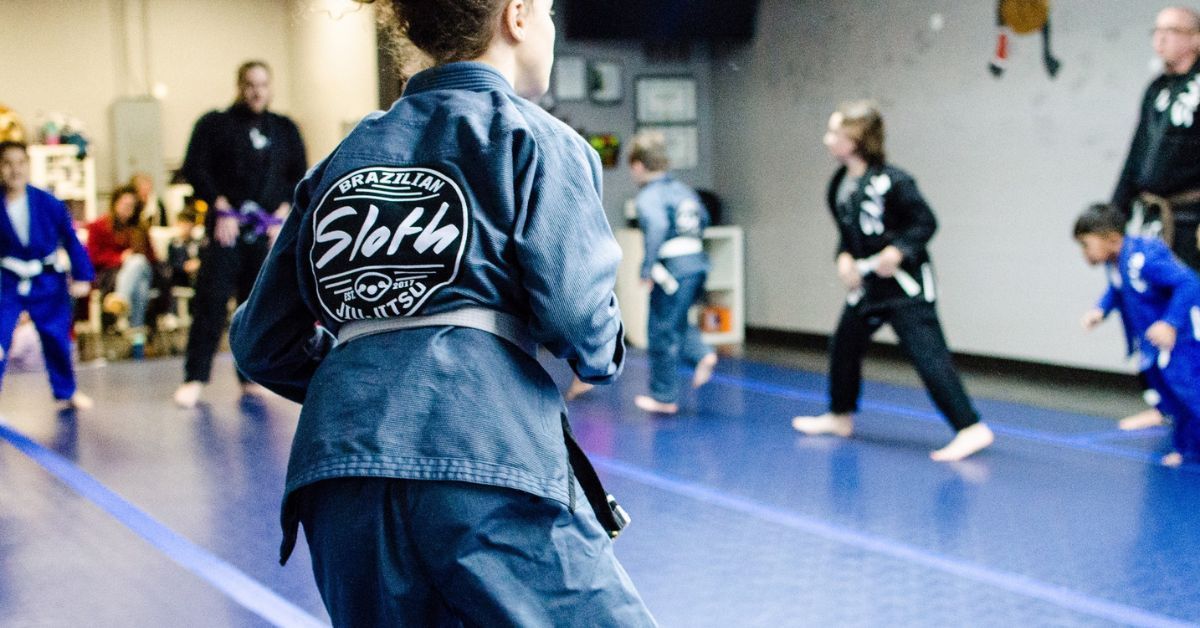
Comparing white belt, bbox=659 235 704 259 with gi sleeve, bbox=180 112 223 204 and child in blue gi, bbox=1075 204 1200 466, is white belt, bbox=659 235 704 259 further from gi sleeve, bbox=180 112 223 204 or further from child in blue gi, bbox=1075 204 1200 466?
gi sleeve, bbox=180 112 223 204

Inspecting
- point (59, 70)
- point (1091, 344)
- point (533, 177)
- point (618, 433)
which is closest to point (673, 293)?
point (618, 433)

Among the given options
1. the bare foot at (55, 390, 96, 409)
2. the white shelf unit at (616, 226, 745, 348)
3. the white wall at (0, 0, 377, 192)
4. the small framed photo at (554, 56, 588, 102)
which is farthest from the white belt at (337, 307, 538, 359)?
the white wall at (0, 0, 377, 192)

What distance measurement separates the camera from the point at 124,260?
9.38 metres

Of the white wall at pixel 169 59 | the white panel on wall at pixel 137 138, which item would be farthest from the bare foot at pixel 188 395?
the white panel on wall at pixel 137 138

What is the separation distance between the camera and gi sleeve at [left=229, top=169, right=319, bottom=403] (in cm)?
146

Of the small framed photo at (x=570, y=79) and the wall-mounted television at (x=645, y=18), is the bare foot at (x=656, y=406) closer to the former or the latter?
the small framed photo at (x=570, y=79)

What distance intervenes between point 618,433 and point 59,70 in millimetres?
8289

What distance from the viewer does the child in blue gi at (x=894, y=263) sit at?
15.9 ft

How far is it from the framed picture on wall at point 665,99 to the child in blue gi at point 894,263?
434cm

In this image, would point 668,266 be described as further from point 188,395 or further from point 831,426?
point 188,395

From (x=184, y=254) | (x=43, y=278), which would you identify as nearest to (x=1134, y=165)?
(x=43, y=278)

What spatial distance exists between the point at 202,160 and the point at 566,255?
5.18 metres

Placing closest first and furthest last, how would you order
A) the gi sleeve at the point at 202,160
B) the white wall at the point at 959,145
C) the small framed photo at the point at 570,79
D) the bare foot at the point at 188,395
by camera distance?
the gi sleeve at the point at 202,160
the bare foot at the point at 188,395
the white wall at the point at 959,145
the small framed photo at the point at 570,79

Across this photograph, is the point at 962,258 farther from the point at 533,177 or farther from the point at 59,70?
the point at 59,70
